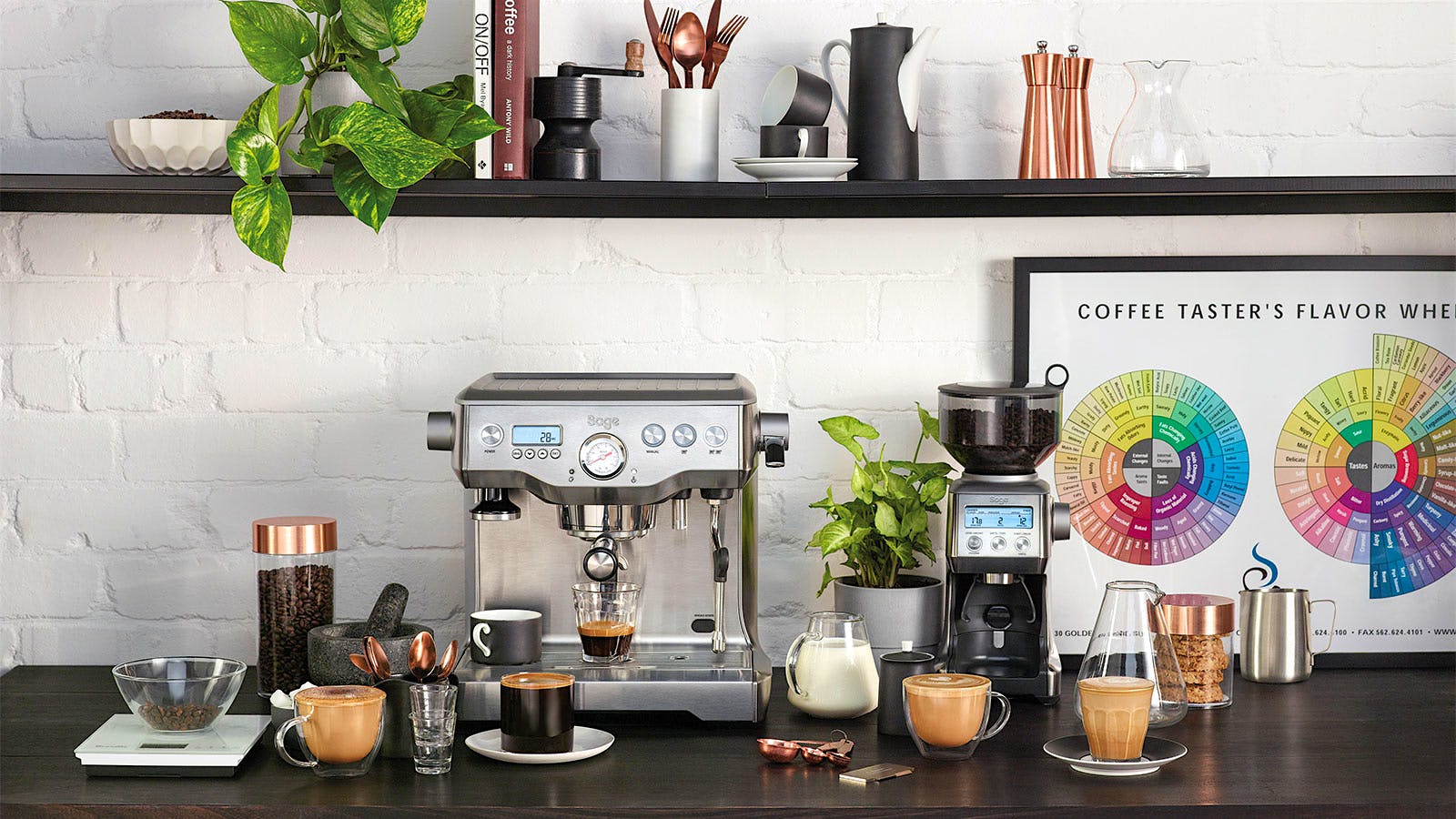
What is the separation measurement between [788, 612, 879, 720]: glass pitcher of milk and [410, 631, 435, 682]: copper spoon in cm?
39

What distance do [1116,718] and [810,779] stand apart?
30 centimetres

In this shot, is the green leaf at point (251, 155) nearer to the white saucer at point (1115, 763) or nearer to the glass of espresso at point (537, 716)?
the glass of espresso at point (537, 716)

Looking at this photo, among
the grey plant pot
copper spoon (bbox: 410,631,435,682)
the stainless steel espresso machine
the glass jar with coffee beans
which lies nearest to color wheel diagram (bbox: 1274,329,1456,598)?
the grey plant pot

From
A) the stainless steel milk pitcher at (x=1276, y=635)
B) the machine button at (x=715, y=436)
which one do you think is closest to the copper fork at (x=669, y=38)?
the machine button at (x=715, y=436)

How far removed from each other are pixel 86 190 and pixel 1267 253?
1.43 meters

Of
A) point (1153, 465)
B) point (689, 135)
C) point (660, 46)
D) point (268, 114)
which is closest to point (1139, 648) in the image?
point (1153, 465)

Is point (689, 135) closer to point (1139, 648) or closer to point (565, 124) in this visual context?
point (565, 124)

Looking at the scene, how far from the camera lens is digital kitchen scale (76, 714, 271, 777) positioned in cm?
131

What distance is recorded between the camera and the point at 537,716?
1.34 meters

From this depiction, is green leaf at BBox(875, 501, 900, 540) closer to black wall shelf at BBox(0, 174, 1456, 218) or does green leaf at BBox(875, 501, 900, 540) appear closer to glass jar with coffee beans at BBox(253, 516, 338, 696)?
black wall shelf at BBox(0, 174, 1456, 218)

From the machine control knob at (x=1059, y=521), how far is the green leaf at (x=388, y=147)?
0.77 meters

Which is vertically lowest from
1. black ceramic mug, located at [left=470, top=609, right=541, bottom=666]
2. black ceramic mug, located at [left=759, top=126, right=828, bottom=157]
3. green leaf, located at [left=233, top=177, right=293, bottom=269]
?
black ceramic mug, located at [left=470, top=609, right=541, bottom=666]

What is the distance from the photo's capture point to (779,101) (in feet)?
5.25

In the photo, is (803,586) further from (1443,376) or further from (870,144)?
(1443,376)
